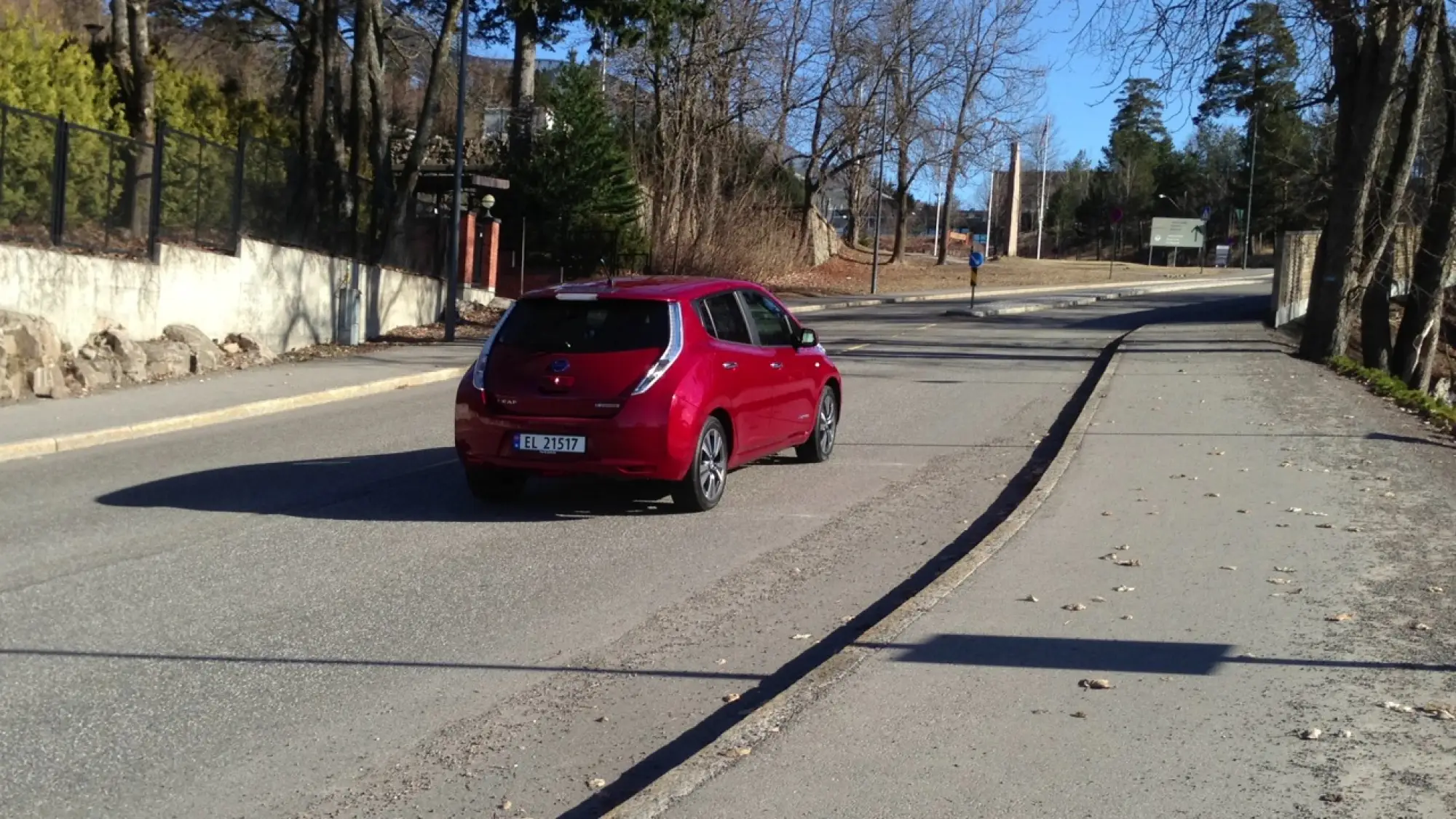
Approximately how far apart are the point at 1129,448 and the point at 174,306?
12874 millimetres

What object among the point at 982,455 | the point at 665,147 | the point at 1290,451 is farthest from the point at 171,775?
the point at 665,147

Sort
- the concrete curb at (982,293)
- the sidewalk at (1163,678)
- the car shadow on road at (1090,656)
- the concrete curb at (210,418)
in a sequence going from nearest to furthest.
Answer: the sidewalk at (1163,678) → the car shadow on road at (1090,656) → the concrete curb at (210,418) → the concrete curb at (982,293)

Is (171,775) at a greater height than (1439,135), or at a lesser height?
lesser

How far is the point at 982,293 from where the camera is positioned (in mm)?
52875

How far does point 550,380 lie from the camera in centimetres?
966

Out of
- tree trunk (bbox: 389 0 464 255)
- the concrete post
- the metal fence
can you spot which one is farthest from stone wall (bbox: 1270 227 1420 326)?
the concrete post

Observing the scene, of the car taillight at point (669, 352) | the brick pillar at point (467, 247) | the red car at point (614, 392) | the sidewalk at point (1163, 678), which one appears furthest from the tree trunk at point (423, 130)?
the sidewalk at point (1163, 678)

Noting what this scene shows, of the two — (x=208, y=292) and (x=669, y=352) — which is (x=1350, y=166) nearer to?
(x=669, y=352)

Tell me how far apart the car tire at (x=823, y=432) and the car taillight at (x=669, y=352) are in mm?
2622

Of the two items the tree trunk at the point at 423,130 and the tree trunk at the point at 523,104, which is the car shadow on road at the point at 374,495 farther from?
the tree trunk at the point at 523,104

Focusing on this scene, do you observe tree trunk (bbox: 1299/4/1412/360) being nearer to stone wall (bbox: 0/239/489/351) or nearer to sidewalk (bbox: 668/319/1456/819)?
sidewalk (bbox: 668/319/1456/819)

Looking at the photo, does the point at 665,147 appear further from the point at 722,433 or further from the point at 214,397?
the point at 722,433

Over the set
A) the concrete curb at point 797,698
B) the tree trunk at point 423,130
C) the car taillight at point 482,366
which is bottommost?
the concrete curb at point 797,698

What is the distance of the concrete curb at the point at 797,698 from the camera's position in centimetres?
465
